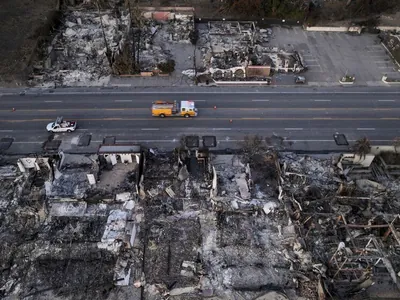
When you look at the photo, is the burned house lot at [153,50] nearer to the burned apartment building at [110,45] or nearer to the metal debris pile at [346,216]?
the burned apartment building at [110,45]

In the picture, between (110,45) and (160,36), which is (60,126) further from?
(160,36)

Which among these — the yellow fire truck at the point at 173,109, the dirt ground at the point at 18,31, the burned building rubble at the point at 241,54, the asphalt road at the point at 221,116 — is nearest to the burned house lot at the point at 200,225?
the asphalt road at the point at 221,116

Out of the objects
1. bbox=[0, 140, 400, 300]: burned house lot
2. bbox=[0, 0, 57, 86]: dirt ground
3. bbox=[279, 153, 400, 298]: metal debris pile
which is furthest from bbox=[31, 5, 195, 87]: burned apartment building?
bbox=[279, 153, 400, 298]: metal debris pile

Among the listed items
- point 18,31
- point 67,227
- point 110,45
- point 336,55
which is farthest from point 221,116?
point 18,31

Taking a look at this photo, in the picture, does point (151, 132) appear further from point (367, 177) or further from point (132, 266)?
point (367, 177)

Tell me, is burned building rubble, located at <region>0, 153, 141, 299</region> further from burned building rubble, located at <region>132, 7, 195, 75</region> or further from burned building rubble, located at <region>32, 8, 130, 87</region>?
burned building rubble, located at <region>132, 7, 195, 75</region>

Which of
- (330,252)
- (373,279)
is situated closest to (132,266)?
(330,252)
